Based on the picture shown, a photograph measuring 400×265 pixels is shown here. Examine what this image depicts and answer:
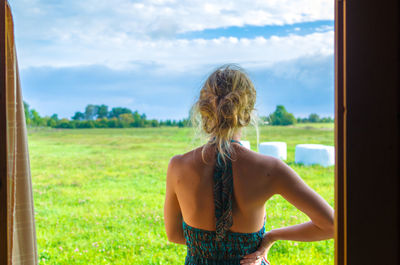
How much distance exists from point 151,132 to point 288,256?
1130 centimetres

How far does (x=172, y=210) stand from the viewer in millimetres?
1190

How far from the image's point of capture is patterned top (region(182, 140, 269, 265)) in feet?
3.35

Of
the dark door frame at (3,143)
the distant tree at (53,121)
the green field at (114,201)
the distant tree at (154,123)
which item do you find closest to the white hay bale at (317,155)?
the green field at (114,201)

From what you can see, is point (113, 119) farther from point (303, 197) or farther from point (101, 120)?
point (303, 197)

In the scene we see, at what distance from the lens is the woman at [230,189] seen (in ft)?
3.28

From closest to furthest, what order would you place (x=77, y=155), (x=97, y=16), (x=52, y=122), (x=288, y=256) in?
(x=288, y=256) < (x=77, y=155) < (x=52, y=122) < (x=97, y=16)

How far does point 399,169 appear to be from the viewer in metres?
0.72

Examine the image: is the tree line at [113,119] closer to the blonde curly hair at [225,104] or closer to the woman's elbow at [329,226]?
the blonde curly hair at [225,104]

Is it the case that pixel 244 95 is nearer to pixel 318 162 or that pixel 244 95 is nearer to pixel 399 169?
pixel 399 169

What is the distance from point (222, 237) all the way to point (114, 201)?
5.03 metres

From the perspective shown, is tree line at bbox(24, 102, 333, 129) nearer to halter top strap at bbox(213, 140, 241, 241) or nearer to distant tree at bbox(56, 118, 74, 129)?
distant tree at bbox(56, 118, 74, 129)

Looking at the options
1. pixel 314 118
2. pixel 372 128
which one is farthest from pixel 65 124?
pixel 372 128

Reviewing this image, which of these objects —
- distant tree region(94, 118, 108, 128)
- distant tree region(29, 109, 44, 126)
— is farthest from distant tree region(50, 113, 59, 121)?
distant tree region(94, 118, 108, 128)

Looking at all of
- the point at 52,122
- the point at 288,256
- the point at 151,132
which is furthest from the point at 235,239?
the point at 52,122
